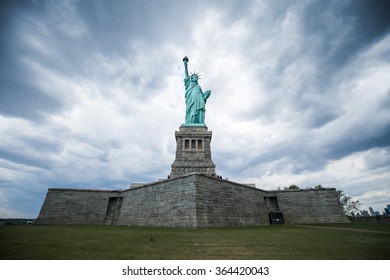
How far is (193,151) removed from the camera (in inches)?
1209

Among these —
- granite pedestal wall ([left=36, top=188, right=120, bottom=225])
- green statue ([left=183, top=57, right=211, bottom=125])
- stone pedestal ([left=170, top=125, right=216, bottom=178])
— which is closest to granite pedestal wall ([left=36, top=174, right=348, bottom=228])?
granite pedestal wall ([left=36, top=188, right=120, bottom=225])

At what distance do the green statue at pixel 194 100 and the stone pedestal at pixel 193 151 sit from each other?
8.88ft

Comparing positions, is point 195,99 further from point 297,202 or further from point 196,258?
point 196,258

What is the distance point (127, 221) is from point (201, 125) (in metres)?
20.3

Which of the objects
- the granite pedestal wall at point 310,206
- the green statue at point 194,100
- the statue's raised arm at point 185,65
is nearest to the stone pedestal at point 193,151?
the green statue at point 194,100

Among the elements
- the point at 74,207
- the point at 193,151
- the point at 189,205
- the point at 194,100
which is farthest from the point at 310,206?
the point at 74,207

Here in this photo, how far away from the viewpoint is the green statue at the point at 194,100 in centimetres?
3528

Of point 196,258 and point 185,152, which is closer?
point 196,258

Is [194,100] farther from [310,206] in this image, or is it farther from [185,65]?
[310,206]

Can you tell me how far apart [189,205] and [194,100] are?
25.8 meters

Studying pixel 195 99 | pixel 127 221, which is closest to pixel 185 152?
pixel 195 99

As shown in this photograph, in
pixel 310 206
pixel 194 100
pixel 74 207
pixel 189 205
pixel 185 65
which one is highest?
pixel 185 65

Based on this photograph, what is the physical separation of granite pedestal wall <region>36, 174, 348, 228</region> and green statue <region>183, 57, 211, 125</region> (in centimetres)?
1854
